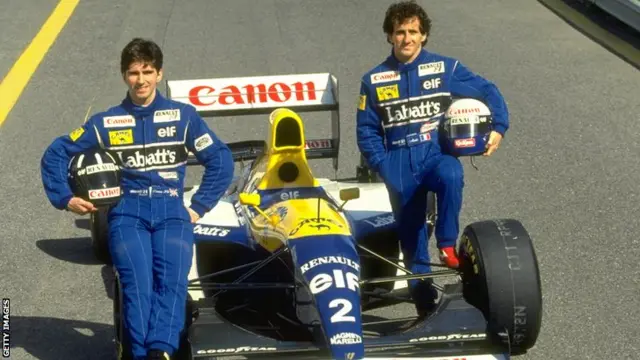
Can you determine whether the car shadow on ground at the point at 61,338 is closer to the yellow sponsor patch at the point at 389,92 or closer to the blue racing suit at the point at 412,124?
the blue racing suit at the point at 412,124

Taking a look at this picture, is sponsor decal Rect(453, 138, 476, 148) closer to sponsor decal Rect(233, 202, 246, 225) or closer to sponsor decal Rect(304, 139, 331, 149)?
sponsor decal Rect(233, 202, 246, 225)

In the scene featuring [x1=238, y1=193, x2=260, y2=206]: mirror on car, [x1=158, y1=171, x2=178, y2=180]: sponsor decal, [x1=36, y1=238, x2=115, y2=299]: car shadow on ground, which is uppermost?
[x1=158, y1=171, x2=178, y2=180]: sponsor decal

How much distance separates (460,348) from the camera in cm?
680

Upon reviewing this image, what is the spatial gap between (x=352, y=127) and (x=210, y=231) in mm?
4859

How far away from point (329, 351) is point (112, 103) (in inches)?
289

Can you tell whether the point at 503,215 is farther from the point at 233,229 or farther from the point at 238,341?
the point at 238,341

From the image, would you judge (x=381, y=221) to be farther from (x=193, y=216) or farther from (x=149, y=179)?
(x=149, y=179)

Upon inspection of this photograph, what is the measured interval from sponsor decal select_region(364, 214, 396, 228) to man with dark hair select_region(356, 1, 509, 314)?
0.16 metres

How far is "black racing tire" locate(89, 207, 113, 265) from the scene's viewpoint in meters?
9.05

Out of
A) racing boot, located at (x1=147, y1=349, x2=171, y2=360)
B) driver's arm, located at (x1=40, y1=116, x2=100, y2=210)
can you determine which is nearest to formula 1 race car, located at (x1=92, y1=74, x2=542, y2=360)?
racing boot, located at (x1=147, y1=349, x2=171, y2=360)

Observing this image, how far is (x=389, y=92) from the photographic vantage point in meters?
8.02

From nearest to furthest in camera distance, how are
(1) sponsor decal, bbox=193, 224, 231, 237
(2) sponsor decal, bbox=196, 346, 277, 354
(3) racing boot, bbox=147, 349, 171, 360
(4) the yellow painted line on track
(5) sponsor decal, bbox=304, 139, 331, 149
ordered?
(2) sponsor decal, bbox=196, 346, 277, 354
(3) racing boot, bbox=147, 349, 171, 360
(1) sponsor decal, bbox=193, 224, 231, 237
(5) sponsor decal, bbox=304, 139, 331, 149
(4) the yellow painted line on track

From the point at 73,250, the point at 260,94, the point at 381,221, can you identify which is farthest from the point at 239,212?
the point at 73,250

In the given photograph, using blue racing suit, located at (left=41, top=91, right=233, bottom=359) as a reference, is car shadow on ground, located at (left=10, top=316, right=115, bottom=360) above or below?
below
